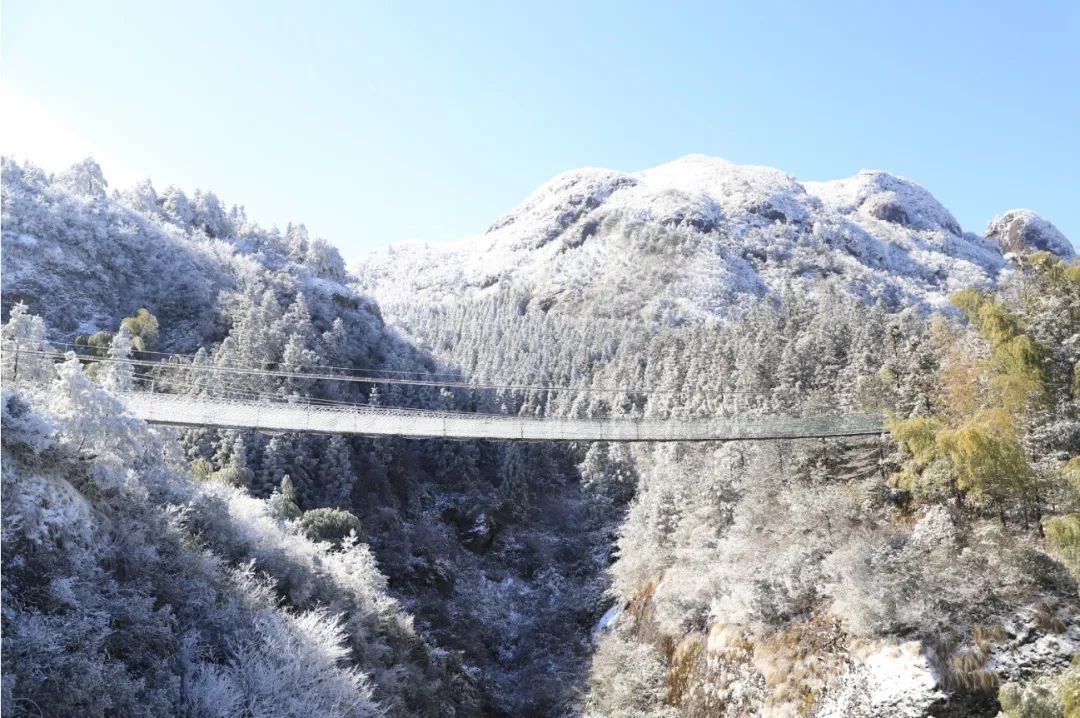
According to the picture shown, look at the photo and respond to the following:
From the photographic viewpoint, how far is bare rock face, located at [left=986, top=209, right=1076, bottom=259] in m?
164

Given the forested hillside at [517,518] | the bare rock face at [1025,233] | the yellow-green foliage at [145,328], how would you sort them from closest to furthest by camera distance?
the forested hillside at [517,518]
the yellow-green foliage at [145,328]
the bare rock face at [1025,233]

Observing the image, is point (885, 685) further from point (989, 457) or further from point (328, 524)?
point (328, 524)

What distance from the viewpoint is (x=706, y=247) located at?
138 meters

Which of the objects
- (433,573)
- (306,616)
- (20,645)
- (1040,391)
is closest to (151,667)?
(20,645)

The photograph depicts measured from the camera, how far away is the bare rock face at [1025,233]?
6457 inches

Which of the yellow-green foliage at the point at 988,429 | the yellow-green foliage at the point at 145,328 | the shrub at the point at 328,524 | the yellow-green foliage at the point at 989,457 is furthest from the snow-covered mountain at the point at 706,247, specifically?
the yellow-green foliage at the point at 989,457

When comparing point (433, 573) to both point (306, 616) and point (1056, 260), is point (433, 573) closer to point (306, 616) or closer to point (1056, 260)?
point (306, 616)

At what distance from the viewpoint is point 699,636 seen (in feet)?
75.2

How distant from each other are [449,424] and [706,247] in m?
126

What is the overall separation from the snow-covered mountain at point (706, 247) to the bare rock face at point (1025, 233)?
54 cm

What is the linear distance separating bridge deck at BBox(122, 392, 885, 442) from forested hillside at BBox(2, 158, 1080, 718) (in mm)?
1952

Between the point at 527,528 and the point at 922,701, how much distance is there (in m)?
35.0

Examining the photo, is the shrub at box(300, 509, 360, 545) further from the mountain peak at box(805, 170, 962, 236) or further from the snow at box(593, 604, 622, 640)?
the mountain peak at box(805, 170, 962, 236)

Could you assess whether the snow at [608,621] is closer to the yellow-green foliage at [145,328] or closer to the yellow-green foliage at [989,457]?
the yellow-green foliage at [989,457]
